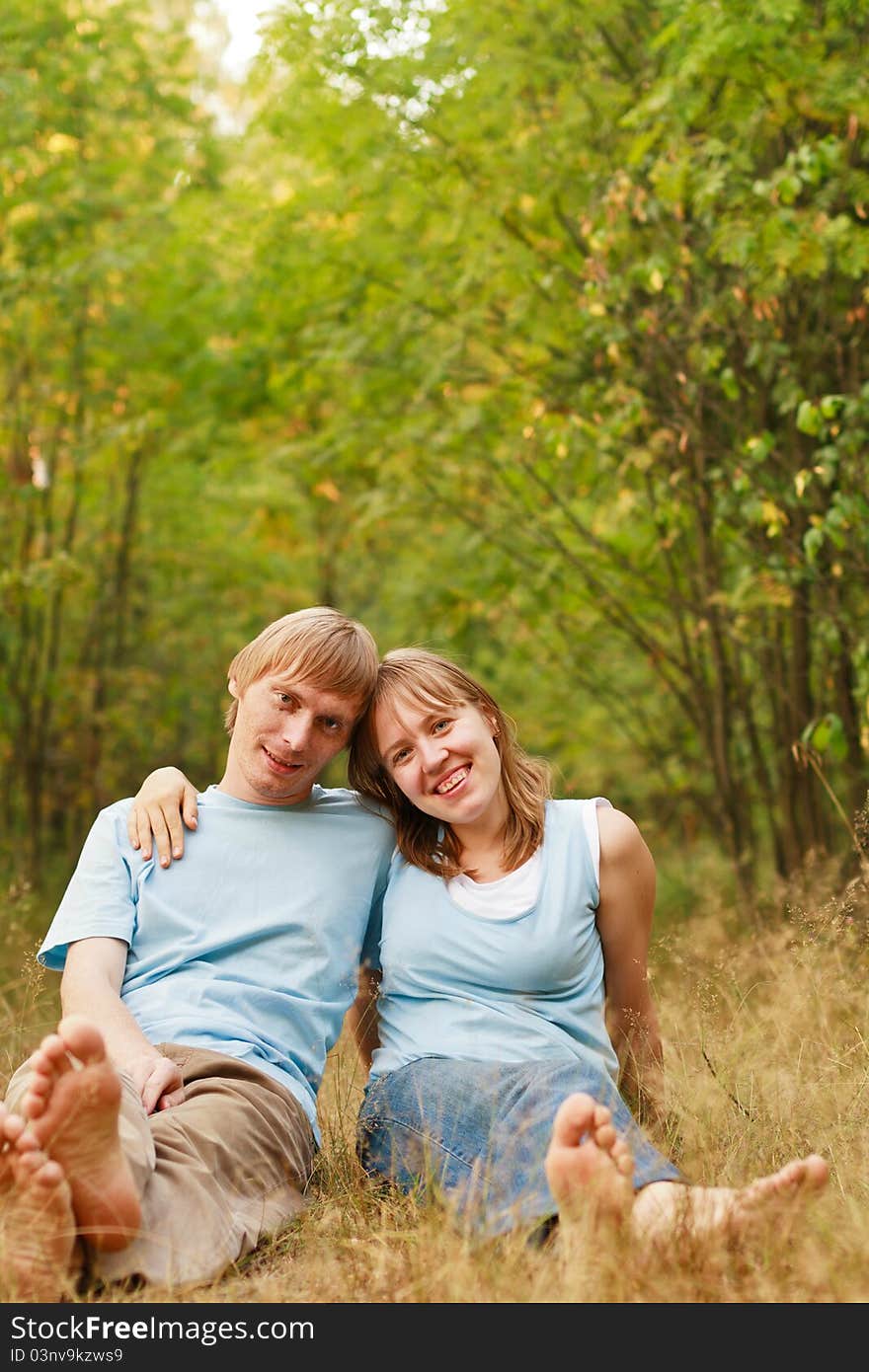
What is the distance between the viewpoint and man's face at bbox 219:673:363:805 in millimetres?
2469

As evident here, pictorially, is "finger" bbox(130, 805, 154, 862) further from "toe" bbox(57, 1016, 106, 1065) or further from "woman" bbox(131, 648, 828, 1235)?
"toe" bbox(57, 1016, 106, 1065)

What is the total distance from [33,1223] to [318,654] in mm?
1145

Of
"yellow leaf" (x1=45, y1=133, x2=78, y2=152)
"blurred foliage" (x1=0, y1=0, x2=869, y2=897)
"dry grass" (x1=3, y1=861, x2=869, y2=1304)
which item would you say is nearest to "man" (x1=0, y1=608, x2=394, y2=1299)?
"dry grass" (x1=3, y1=861, x2=869, y2=1304)

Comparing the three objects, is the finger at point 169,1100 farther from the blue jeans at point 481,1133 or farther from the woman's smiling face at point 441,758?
the woman's smiling face at point 441,758

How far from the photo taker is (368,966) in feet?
8.54

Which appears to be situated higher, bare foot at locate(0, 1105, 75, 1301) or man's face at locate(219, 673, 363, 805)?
man's face at locate(219, 673, 363, 805)

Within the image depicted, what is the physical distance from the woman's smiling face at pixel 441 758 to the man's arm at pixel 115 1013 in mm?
622

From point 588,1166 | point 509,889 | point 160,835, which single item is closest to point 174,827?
point 160,835

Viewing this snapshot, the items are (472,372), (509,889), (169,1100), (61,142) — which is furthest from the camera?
(61,142)

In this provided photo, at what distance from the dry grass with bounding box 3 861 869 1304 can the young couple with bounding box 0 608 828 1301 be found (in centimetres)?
6

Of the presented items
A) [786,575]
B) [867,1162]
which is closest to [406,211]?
[786,575]

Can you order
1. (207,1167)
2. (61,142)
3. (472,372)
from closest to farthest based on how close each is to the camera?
1. (207,1167)
2. (472,372)
3. (61,142)

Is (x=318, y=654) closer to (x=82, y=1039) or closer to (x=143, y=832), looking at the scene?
(x=143, y=832)

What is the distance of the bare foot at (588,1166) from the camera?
1757 mm
